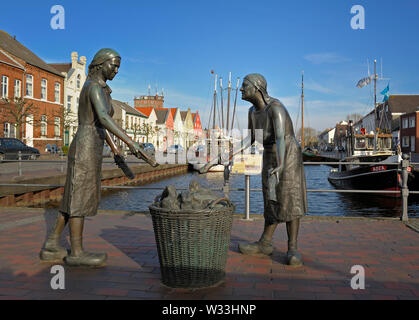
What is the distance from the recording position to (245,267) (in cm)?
384

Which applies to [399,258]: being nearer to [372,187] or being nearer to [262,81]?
[262,81]

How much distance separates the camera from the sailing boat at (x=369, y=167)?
17594 mm

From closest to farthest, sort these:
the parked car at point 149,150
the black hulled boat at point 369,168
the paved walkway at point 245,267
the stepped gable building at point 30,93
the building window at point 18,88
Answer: the paved walkway at point 245,267, the parked car at point 149,150, the black hulled boat at point 369,168, the stepped gable building at point 30,93, the building window at point 18,88

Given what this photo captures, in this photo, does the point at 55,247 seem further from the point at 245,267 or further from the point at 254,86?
the point at 254,86

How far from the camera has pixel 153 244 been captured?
190 inches

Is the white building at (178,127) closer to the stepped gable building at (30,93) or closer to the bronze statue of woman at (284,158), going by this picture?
the stepped gable building at (30,93)

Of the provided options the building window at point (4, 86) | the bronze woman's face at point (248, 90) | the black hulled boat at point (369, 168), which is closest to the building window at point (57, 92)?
the building window at point (4, 86)

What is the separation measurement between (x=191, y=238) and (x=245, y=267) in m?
0.99

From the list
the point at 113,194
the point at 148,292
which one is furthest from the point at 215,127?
the point at 148,292

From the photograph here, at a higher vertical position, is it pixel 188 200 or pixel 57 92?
pixel 57 92

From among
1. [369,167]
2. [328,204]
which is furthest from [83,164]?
[369,167]

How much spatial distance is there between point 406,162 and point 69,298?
19.2 feet

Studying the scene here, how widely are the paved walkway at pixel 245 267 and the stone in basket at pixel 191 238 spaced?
0.41 feet

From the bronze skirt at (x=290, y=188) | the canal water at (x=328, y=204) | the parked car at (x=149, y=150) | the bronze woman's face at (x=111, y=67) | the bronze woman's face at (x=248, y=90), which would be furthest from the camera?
the canal water at (x=328, y=204)
